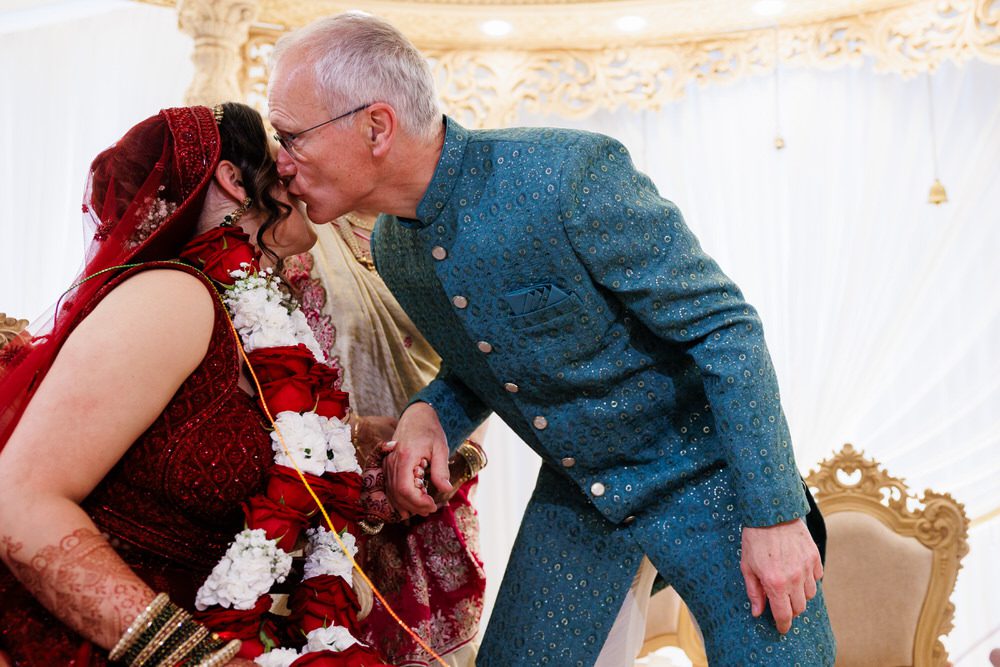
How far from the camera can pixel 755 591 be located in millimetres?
1655

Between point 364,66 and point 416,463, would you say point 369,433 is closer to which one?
point 416,463

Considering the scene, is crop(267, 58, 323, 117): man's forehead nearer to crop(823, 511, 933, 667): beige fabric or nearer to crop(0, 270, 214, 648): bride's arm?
crop(0, 270, 214, 648): bride's arm

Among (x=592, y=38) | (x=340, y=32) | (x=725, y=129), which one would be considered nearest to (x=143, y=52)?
(x=592, y=38)

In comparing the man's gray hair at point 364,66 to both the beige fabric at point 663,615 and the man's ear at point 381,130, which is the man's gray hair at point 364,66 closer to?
the man's ear at point 381,130

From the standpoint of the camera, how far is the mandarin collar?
1803 millimetres

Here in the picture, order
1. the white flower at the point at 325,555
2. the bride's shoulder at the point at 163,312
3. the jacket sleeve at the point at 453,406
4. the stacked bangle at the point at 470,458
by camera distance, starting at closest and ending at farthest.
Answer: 1. the bride's shoulder at the point at 163,312
2. the white flower at the point at 325,555
3. the jacket sleeve at the point at 453,406
4. the stacked bangle at the point at 470,458

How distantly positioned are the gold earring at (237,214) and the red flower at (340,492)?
0.44 metres

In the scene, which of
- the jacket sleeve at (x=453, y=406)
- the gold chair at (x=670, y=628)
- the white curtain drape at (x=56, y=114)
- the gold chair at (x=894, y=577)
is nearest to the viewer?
the jacket sleeve at (x=453, y=406)

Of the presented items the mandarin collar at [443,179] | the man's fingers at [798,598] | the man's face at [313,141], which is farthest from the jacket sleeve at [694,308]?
the man's face at [313,141]

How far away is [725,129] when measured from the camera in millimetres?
5461

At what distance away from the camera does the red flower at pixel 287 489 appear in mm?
1598

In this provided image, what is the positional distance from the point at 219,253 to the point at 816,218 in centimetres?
417

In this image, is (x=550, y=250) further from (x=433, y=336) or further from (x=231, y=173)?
(x=231, y=173)

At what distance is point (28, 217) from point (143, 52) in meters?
0.89
